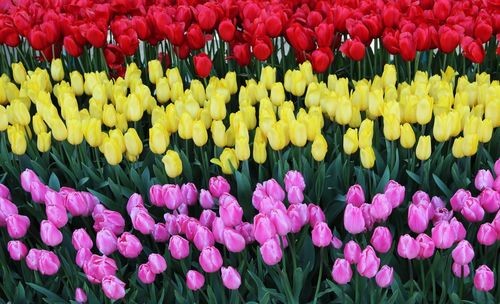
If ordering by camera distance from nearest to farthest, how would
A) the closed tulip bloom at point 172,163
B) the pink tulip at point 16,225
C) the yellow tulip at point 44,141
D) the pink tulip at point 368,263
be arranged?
1. the pink tulip at point 368,263
2. the pink tulip at point 16,225
3. the closed tulip bloom at point 172,163
4. the yellow tulip at point 44,141

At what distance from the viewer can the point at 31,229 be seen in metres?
1.92

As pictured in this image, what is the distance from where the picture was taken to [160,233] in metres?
1.67

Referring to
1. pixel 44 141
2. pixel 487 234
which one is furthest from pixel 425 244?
pixel 44 141

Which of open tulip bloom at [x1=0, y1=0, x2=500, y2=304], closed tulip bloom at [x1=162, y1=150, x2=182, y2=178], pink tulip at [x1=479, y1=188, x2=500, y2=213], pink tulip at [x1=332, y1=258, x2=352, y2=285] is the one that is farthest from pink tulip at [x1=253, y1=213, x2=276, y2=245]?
pink tulip at [x1=479, y1=188, x2=500, y2=213]

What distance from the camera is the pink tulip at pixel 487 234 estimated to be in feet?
4.98

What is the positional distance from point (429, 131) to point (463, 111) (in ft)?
0.74

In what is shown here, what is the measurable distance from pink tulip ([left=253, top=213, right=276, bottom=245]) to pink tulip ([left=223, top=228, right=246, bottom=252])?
41 mm

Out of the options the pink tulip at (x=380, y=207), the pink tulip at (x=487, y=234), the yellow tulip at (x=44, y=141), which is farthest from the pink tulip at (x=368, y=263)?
the yellow tulip at (x=44, y=141)

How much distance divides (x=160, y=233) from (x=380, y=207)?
483 mm

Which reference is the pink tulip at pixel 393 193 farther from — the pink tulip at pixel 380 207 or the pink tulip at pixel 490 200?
the pink tulip at pixel 490 200

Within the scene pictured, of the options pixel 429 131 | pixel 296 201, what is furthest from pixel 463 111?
pixel 296 201

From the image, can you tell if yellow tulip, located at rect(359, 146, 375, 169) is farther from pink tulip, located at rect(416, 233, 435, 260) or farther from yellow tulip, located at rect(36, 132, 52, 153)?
yellow tulip, located at rect(36, 132, 52, 153)

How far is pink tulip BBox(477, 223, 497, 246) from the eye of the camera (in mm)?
1518

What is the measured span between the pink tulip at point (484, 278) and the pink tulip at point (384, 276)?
17 centimetres
